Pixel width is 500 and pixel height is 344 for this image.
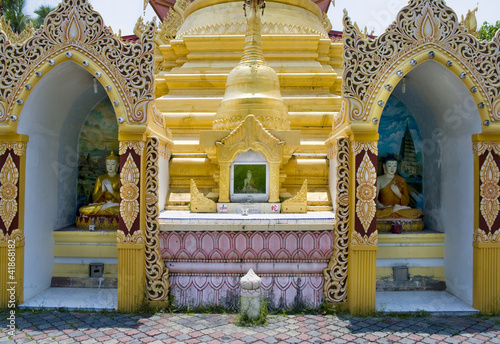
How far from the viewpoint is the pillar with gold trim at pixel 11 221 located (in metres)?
7.07

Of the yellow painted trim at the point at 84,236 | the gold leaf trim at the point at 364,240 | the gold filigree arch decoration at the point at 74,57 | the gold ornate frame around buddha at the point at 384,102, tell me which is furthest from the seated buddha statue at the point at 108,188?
the gold leaf trim at the point at 364,240

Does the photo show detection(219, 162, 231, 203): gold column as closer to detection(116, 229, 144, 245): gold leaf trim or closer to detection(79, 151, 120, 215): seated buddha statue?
detection(116, 229, 144, 245): gold leaf trim

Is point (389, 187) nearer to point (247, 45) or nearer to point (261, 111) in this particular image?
point (261, 111)

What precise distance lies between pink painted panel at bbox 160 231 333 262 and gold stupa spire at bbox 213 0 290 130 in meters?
2.50

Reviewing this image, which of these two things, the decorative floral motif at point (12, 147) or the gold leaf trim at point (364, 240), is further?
the decorative floral motif at point (12, 147)

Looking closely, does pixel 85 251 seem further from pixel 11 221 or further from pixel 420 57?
pixel 420 57

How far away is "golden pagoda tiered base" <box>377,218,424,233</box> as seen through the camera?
8.16 m

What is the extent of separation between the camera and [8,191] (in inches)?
282

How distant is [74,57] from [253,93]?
11.6ft

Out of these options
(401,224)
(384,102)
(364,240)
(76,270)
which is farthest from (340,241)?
(76,270)

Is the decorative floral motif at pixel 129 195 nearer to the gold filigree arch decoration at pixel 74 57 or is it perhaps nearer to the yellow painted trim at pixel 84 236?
the yellow painted trim at pixel 84 236

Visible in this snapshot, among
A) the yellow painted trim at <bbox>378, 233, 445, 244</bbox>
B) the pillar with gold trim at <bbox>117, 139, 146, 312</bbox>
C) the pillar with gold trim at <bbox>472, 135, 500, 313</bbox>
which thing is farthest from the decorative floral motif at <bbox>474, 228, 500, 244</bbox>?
the pillar with gold trim at <bbox>117, 139, 146, 312</bbox>

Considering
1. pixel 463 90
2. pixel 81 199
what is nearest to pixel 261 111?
pixel 463 90

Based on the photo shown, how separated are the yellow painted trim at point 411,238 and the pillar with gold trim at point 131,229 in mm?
4268
